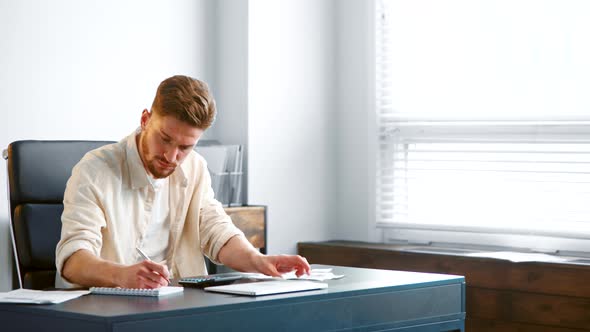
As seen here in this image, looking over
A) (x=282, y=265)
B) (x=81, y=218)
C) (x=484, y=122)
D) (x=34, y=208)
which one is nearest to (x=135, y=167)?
(x=81, y=218)

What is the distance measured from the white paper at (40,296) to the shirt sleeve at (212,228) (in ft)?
2.25

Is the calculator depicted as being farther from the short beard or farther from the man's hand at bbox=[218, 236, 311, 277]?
the short beard

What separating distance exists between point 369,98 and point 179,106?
6.54ft

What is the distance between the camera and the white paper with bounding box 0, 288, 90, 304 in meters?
2.04

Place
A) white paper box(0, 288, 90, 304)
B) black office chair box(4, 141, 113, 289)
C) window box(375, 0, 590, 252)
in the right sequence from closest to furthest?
white paper box(0, 288, 90, 304), black office chair box(4, 141, 113, 289), window box(375, 0, 590, 252)

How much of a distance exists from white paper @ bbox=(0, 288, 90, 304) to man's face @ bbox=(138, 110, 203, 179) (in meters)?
0.51

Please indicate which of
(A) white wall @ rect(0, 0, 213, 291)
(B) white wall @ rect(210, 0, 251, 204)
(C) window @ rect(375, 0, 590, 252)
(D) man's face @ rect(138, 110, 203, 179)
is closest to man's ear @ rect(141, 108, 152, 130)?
(D) man's face @ rect(138, 110, 203, 179)

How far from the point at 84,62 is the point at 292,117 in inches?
41.2

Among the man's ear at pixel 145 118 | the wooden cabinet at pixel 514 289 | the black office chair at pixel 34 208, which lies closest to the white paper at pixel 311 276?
the man's ear at pixel 145 118

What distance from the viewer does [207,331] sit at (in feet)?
6.56

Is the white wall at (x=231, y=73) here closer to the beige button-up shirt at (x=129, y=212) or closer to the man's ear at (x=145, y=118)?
the beige button-up shirt at (x=129, y=212)

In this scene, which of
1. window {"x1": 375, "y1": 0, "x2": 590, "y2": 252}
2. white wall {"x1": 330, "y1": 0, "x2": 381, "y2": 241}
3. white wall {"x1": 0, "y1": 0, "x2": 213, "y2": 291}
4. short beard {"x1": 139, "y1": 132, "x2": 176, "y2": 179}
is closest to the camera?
short beard {"x1": 139, "y1": 132, "x2": 176, "y2": 179}

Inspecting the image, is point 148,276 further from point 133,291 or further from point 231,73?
point 231,73

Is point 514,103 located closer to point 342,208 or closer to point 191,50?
point 342,208
